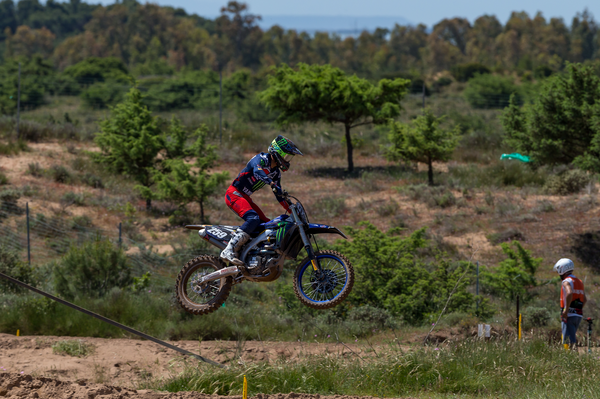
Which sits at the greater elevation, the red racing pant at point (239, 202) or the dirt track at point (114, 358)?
the red racing pant at point (239, 202)

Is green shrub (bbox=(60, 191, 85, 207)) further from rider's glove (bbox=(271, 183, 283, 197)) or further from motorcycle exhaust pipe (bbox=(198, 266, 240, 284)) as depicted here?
rider's glove (bbox=(271, 183, 283, 197))

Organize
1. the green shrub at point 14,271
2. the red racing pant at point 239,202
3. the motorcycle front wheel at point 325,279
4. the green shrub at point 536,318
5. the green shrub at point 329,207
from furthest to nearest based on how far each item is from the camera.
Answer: the green shrub at point 329,207
the green shrub at point 14,271
the green shrub at point 536,318
the red racing pant at point 239,202
the motorcycle front wheel at point 325,279

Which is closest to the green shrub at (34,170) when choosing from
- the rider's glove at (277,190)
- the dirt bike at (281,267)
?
the dirt bike at (281,267)

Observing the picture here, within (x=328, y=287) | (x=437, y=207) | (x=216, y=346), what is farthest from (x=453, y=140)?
(x=328, y=287)

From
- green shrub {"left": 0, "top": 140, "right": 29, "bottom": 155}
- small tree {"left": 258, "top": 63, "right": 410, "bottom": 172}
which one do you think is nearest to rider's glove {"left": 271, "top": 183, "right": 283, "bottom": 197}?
small tree {"left": 258, "top": 63, "right": 410, "bottom": 172}

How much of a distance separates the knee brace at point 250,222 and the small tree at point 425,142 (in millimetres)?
22139

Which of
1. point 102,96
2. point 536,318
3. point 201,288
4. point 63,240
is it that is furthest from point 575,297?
point 102,96

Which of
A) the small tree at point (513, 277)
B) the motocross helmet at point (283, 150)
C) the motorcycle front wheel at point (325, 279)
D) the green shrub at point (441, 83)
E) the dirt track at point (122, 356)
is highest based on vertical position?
the green shrub at point (441, 83)

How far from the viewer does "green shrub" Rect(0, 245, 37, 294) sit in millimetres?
17469

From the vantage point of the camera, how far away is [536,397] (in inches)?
384

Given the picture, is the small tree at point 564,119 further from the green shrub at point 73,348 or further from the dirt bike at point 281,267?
the dirt bike at point 281,267

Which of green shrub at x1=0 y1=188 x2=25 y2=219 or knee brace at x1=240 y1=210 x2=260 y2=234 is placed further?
green shrub at x1=0 y1=188 x2=25 y2=219

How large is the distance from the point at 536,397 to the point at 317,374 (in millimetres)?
3695

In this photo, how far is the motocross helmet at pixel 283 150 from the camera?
698 cm
